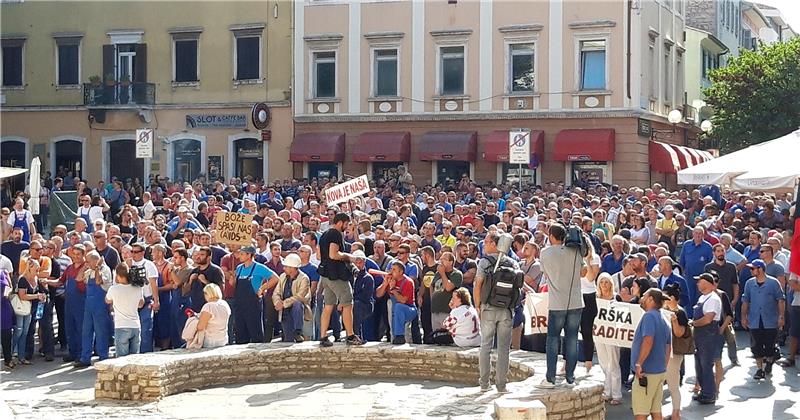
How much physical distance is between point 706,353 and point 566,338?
2457 millimetres

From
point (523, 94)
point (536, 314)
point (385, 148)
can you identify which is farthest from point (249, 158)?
point (536, 314)

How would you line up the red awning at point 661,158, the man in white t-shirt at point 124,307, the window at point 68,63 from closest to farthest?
the man in white t-shirt at point 124,307
the red awning at point 661,158
the window at point 68,63

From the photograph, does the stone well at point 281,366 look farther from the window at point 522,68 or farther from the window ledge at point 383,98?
the window ledge at point 383,98

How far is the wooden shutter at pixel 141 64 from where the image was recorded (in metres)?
41.2

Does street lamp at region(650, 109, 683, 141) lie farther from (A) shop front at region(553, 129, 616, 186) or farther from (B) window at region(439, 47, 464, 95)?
(B) window at region(439, 47, 464, 95)

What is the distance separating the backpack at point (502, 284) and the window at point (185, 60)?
29880 mm

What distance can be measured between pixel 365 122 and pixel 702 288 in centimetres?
2581

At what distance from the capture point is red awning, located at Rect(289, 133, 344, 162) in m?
38.8

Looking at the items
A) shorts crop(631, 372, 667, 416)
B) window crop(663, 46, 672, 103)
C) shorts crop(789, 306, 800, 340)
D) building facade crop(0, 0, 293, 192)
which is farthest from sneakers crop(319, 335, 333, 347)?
window crop(663, 46, 672, 103)

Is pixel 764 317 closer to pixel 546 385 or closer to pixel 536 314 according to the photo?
pixel 536 314

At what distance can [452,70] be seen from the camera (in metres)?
38.4

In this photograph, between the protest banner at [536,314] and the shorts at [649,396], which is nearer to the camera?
the shorts at [649,396]

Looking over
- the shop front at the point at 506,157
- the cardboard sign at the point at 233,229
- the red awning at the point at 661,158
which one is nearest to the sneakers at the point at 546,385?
the cardboard sign at the point at 233,229

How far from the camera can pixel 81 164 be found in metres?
42.3
